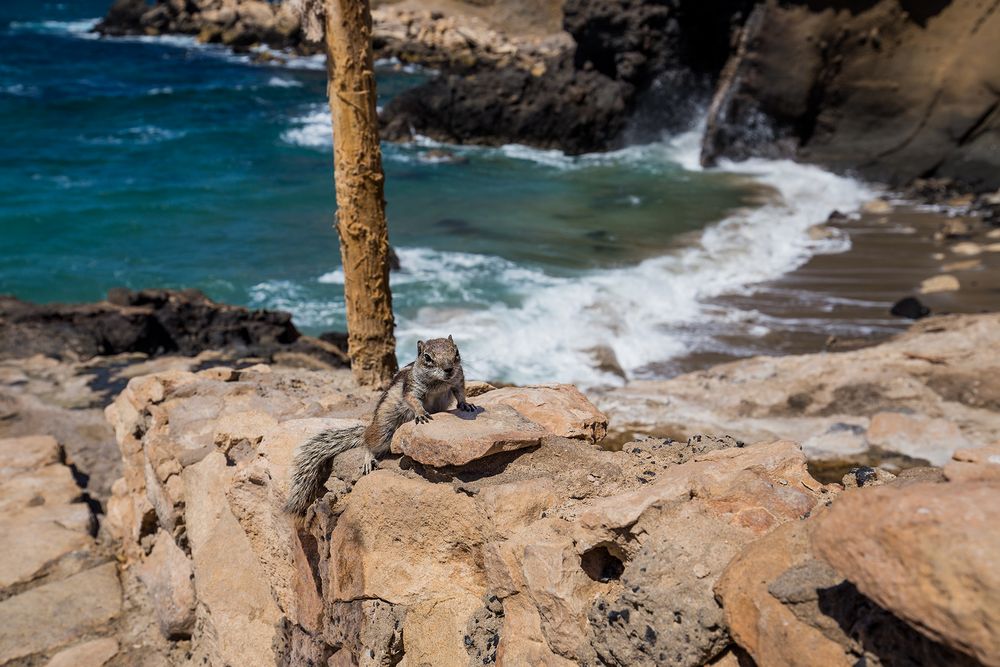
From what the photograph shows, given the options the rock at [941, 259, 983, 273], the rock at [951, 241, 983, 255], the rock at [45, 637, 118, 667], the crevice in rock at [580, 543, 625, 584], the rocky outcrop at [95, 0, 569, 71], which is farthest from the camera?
the rocky outcrop at [95, 0, 569, 71]

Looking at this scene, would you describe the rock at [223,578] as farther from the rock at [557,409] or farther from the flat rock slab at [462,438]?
the rock at [557,409]

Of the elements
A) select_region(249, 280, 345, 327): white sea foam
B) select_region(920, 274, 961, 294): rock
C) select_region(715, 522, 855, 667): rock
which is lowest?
select_region(249, 280, 345, 327): white sea foam

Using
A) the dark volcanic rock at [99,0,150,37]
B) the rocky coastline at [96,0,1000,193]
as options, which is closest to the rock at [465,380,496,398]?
the rocky coastline at [96,0,1000,193]

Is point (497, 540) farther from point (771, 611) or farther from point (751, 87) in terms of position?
point (751, 87)

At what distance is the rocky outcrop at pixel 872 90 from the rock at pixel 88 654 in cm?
2072

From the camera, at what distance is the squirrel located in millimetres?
4070

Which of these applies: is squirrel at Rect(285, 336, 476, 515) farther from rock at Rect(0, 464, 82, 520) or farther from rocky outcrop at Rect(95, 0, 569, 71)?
rocky outcrop at Rect(95, 0, 569, 71)

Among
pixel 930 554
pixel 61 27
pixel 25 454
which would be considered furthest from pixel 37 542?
pixel 61 27

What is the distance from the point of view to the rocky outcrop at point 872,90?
1981 cm

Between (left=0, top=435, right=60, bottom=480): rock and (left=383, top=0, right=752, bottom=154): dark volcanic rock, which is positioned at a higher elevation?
(left=383, top=0, right=752, bottom=154): dark volcanic rock

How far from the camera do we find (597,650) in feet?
9.88

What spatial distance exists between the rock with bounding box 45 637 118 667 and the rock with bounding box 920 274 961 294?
12274 mm

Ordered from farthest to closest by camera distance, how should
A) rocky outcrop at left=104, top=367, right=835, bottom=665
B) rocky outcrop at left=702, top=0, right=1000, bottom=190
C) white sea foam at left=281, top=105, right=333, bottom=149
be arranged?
white sea foam at left=281, top=105, right=333, bottom=149
rocky outcrop at left=702, top=0, right=1000, bottom=190
rocky outcrop at left=104, top=367, right=835, bottom=665

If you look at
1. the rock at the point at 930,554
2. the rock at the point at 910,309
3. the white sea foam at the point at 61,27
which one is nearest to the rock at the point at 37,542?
the rock at the point at 930,554
